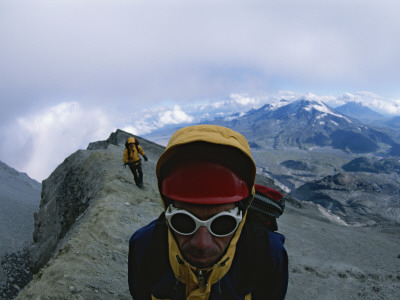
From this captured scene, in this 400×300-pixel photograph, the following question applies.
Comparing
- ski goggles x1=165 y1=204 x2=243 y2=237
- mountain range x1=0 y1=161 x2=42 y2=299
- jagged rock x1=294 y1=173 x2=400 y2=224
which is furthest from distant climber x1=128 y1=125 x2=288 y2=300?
jagged rock x1=294 y1=173 x2=400 y2=224

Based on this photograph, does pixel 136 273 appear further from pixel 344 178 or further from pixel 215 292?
pixel 344 178

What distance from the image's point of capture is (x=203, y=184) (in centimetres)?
228

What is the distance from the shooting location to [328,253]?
13555mm

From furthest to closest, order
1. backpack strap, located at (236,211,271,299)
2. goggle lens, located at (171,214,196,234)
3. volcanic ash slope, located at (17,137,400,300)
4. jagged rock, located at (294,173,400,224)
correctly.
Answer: jagged rock, located at (294,173,400,224) → volcanic ash slope, located at (17,137,400,300) → backpack strap, located at (236,211,271,299) → goggle lens, located at (171,214,196,234)

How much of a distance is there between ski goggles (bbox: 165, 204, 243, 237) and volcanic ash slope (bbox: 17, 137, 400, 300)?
4063mm

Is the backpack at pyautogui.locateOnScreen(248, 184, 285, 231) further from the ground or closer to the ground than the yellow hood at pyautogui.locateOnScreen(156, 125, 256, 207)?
closer to the ground

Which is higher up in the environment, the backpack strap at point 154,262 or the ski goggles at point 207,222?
the ski goggles at point 207,222

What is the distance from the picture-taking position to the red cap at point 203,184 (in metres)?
2.28

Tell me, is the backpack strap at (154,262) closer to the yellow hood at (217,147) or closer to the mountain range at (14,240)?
the yellow hood at (217,147)

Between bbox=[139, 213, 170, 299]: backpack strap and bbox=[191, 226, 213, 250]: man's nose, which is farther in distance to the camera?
bbox=[139, 213, 170, 299]: backpack strap

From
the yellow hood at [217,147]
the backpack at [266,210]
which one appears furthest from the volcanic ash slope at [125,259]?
the yellow hood at [217,147]

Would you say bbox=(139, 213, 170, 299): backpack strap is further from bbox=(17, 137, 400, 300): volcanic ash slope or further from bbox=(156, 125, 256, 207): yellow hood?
bbox=(17, 137, 400, 300): volcanic ash slope

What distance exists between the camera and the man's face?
231 centimetres

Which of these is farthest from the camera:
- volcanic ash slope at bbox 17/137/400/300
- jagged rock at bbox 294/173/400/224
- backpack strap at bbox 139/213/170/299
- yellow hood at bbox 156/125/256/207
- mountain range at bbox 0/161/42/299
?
jagged rock at bbox 294/173/400/224
